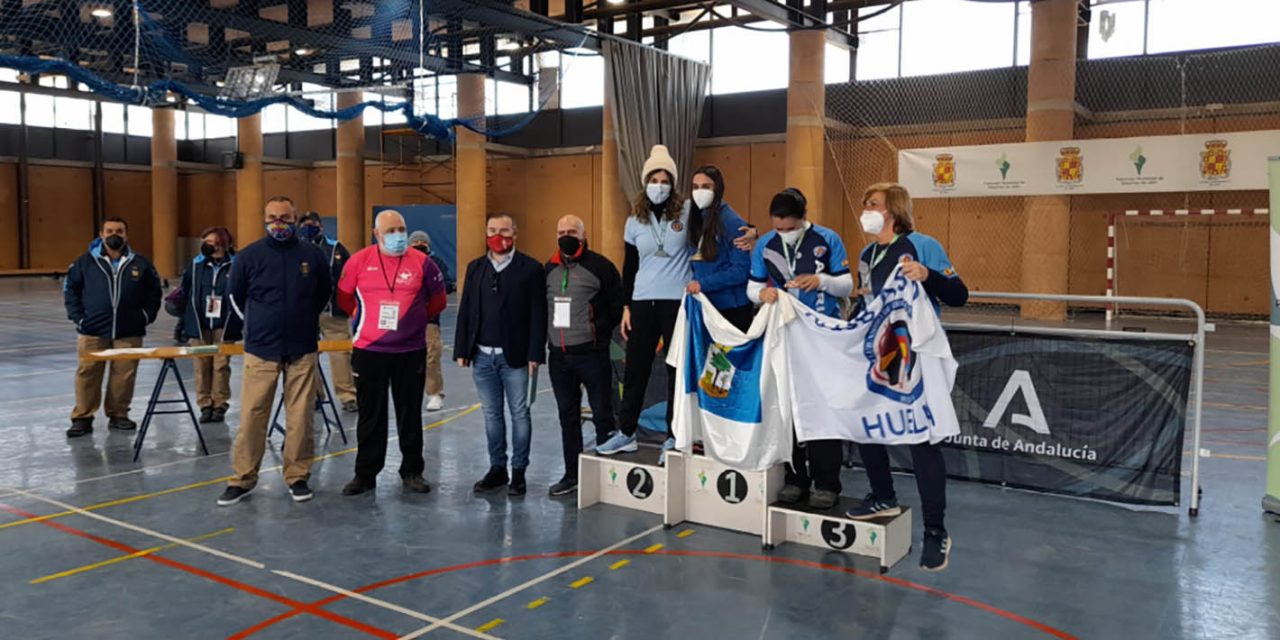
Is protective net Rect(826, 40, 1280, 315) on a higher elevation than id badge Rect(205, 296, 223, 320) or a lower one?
higher

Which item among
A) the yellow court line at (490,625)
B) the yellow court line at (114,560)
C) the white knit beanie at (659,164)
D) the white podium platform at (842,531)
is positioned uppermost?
the white knit beanie at (659,164)

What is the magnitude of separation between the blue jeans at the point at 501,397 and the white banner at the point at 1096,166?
13970 millimetres

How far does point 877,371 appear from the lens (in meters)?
4.74

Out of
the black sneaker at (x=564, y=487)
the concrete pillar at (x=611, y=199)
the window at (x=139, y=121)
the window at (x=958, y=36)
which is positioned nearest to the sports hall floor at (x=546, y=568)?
the black sneaker at (x=564, y=487)

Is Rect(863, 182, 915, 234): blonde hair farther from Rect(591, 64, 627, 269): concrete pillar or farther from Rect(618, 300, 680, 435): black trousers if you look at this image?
Rect(591, 64, 627, 269): concrete pillar

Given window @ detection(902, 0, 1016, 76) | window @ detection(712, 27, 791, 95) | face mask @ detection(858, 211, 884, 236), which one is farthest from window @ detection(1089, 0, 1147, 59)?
face mask @ detection(858, 211, 884, 236)

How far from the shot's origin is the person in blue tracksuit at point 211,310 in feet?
28.0

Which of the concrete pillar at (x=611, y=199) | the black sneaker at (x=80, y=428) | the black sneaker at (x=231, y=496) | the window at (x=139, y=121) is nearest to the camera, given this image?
the black sneaker at (x=231, y=496)

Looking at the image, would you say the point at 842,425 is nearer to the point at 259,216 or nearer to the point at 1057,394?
the point at 1057,394

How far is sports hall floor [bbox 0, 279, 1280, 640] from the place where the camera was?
403cm

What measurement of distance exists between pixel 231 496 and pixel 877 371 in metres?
3.95

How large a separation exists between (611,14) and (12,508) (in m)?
17.7

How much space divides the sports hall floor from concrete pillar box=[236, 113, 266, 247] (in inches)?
952

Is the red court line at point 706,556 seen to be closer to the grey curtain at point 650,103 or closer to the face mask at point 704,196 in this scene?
the face mask at point 704,196
